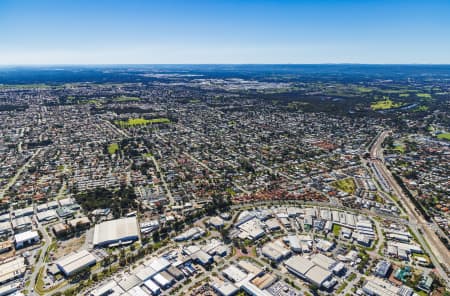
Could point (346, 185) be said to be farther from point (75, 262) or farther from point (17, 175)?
point (17, 175)

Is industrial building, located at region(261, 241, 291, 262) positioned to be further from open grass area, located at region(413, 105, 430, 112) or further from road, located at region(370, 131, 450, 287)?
open grass area, located at region(413, 105, 430, 112)

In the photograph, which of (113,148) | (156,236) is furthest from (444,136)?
(113,148)

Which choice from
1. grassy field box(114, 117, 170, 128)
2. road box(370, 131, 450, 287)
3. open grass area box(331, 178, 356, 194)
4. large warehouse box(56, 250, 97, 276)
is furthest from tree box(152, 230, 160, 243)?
grassy field box(114, 117, 170, 128)

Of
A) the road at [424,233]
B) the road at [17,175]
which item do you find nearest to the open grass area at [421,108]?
the road at [424,233]

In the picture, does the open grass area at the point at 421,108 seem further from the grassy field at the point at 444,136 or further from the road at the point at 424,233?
the road at the point at 424,233

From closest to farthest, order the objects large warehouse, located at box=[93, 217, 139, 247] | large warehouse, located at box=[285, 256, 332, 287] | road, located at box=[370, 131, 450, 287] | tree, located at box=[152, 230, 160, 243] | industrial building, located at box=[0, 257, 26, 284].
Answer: large warehouse, located at box=[285, 256, 332, 287], industrial building, located at box=[0, 257, 26, 284], road, located at box=[370, 131, 450, 287], large warehouse, located at box=[93, 217, 139, 247], tree, located at box=[152, 230, 160, 243]

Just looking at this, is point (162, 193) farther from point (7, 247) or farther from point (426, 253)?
point (426, 253)
